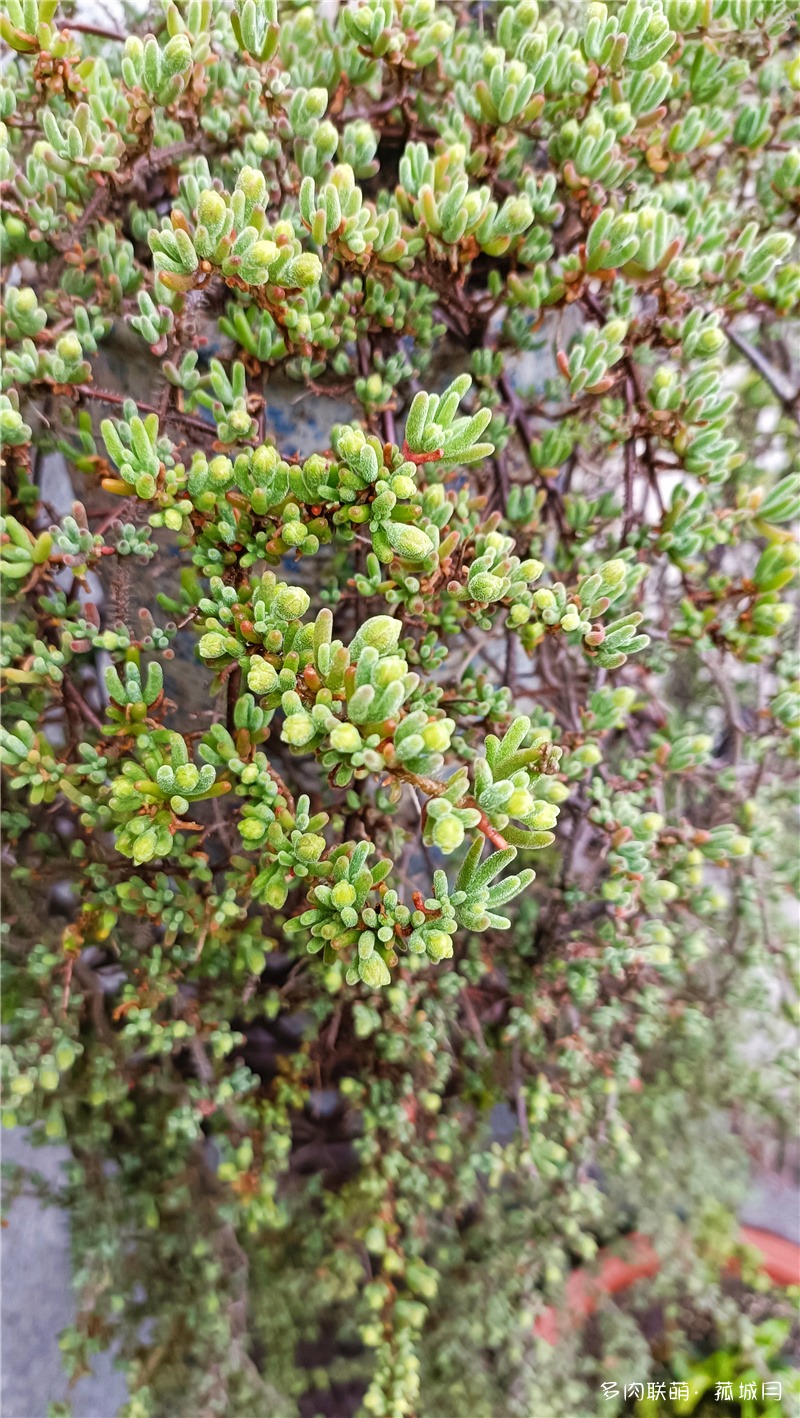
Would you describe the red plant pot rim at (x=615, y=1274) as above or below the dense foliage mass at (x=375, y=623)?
below

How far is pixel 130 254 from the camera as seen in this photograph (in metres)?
0.87

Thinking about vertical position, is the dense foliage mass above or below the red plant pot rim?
above

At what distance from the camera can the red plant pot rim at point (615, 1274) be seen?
1482 mm

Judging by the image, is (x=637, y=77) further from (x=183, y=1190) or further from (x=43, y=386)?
(x=183, y=1190)

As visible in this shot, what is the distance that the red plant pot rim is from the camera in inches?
58.4

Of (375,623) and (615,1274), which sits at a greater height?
(375,623)

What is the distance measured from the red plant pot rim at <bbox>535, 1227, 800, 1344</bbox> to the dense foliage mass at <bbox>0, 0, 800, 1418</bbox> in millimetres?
70

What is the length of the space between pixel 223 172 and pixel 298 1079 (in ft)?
4.16

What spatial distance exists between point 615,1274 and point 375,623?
1.67 meters

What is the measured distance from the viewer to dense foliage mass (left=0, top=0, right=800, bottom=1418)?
73 cm

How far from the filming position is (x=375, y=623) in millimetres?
590

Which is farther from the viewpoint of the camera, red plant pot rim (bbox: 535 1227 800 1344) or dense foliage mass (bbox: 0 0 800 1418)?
red plant pot rim (bbox: 535 1227 800 1344)

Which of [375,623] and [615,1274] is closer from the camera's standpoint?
[375,623]

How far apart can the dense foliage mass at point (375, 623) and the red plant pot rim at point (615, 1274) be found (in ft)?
0.23
